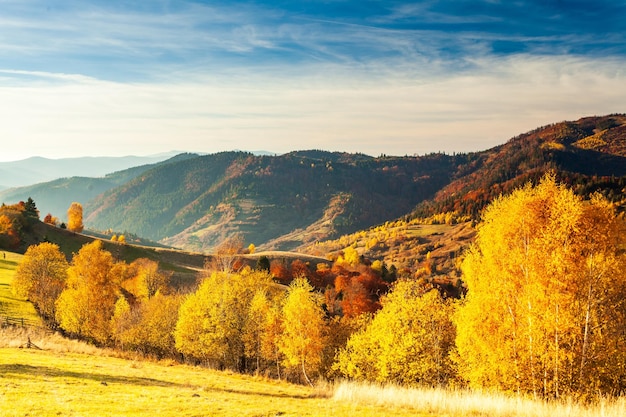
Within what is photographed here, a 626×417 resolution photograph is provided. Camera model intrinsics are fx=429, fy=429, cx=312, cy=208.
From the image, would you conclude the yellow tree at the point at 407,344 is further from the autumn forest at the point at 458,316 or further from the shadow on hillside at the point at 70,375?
the shadow on hillside at the point at 70,375

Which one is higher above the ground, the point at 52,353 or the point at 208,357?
the point at 52,353

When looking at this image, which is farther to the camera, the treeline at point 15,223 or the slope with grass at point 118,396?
the treeline at point 15,223

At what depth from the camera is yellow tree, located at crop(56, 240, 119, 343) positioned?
65.8 meters

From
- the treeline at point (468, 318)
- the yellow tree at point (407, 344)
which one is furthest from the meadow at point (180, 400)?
the yellow tree at point (407, 344)

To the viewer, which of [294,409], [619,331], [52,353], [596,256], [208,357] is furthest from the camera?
[208,357]

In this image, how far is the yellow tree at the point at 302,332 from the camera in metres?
56.9

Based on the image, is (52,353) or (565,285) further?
(52,353)

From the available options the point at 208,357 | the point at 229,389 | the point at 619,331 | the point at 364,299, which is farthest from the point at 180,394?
the point at 364,299

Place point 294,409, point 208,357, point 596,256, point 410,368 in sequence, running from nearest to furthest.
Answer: point 294,409, point 596,256, point 410,368, point 208,357

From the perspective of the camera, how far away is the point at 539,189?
30125 millimetres

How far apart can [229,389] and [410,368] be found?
70.4ft

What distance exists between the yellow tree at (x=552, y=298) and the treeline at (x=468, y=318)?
0.08m

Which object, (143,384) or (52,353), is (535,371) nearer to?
(143,384)

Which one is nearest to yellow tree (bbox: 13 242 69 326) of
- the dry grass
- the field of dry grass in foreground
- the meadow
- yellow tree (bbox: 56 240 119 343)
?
yellow tree (bbox: 56 240 119 343)
